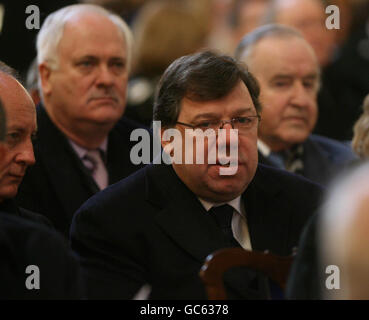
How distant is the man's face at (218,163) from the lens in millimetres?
2973

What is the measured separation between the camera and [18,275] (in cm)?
234

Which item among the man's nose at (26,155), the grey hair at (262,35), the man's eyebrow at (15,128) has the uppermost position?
the grey hair at (262,35)

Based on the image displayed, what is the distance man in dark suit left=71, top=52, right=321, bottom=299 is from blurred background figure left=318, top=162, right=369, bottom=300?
80 centimetres

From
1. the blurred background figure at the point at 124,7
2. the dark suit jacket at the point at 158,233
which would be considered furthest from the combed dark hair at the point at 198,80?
the blurred background figure at the point at 124,7

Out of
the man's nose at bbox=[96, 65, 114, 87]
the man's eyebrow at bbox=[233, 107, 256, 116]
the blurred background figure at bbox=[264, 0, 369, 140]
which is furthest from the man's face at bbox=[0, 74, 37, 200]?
the blurred background figure at bbox=[264, 0, 369, 140]

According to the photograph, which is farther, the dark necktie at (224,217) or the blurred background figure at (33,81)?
the blurred background figure at (33,81)

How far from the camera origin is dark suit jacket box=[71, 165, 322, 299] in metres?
2.82

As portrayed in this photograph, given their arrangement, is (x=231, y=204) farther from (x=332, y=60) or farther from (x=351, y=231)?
(x=332, y=60)

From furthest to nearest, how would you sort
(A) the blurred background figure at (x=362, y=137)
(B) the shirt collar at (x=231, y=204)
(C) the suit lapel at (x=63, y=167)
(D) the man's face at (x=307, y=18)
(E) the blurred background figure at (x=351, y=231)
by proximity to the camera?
(D) the man's face at (x=307, y=18) → (A) the blurred background figure at (x=362, y=137) → (C) the suit lapel at (x=63, y=167) → (B) the shirt collar at (x=231, y=204) → (E) the blurred background figure at (x=351, y=231)

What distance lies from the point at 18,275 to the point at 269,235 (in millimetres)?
972

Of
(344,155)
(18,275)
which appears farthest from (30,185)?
(344,155)

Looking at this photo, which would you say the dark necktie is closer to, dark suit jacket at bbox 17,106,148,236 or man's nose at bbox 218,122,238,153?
man's nose at bbox 218,122,238,153


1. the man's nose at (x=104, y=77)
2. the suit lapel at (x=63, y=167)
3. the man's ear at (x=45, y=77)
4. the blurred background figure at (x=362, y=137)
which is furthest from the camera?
the man's ear at (x=45, y=77)

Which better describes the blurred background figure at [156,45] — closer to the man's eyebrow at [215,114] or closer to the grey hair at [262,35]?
the grey hair at [262,35]
